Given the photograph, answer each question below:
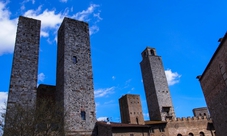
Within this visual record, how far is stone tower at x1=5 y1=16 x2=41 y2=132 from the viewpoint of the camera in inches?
737

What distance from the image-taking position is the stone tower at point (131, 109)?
32766 millimetres

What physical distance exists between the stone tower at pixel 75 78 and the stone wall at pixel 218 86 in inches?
448

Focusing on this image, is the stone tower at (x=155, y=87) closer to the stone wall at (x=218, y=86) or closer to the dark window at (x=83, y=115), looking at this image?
the stone wall at (x=218, y=86)

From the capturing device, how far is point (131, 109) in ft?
109

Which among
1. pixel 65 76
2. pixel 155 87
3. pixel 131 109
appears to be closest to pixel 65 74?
pixel 65 76

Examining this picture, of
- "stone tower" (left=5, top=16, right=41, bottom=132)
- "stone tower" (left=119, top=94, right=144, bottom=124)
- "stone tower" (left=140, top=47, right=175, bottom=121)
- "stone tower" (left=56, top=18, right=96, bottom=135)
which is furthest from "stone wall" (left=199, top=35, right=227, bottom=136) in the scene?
"stone tower" (left=140, top=47, right=175, bottom=121)

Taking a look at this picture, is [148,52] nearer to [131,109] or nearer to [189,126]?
[131,109]

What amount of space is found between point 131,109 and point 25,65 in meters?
18.5

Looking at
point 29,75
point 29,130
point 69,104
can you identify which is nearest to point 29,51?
point 29,75

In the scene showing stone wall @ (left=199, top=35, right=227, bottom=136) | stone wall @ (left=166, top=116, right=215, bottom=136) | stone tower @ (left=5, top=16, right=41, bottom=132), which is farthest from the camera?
stone wall @ (left=166, top=116, right=215, bottom=136)

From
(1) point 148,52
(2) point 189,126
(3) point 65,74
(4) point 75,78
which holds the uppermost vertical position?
(1) point 148,52

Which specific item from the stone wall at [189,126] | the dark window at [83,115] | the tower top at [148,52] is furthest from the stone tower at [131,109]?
the dark window at [83,115]

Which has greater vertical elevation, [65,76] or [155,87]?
[155,87]

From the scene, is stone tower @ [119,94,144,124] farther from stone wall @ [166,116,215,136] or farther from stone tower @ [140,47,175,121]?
stone tower @ [140,47,175,121]
